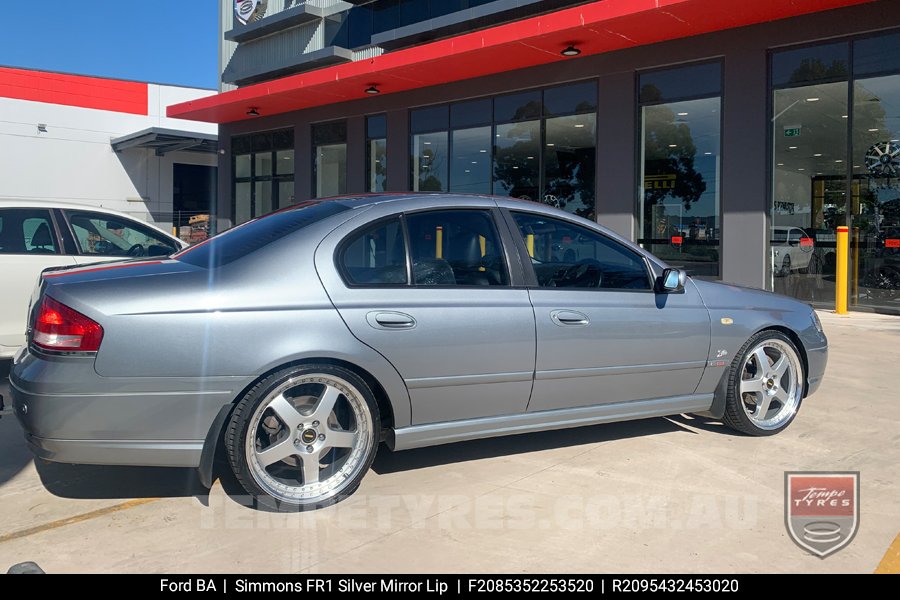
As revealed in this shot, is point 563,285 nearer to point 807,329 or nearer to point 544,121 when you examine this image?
point 807,329

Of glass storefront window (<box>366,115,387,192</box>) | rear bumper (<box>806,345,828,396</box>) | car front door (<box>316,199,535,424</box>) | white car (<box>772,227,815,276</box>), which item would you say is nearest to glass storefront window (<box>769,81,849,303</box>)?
white car (<box>772,227,815,276</box>)

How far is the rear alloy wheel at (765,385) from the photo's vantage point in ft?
16.1

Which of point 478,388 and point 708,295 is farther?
point 708,295


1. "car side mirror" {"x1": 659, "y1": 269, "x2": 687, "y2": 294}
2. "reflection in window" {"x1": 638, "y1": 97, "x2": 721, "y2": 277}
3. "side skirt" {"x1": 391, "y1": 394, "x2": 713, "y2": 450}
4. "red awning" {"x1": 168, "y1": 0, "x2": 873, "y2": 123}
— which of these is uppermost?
"red awning" {"x1": 168, "y1": 0, "x2": 873, "y2": 123}

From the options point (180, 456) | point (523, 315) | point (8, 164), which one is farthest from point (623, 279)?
point (8, 164)

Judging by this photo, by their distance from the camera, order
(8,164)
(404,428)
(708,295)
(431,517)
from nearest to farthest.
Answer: (431,517) → (404,428) → (708,295) → (8,164)

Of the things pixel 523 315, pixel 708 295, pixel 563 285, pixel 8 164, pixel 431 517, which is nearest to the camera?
pixel 431 517

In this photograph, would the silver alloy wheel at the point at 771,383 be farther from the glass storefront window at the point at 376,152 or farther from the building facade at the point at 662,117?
the glass storefront window at the point at 376,152

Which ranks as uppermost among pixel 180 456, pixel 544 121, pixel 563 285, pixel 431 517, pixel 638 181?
pixel 544 121

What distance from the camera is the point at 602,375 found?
14.4 feet

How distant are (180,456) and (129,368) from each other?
0.45 metres

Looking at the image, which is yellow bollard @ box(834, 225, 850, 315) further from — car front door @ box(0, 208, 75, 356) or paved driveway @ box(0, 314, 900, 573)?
car front door @ box(0, 208, 75, 356)

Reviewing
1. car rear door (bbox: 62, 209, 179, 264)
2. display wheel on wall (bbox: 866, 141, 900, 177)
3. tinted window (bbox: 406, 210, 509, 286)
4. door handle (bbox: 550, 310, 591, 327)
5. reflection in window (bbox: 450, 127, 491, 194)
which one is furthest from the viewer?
reflection in window (bbox: 450, 127, 491, 194)

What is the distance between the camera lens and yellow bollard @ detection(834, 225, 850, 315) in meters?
11.4
